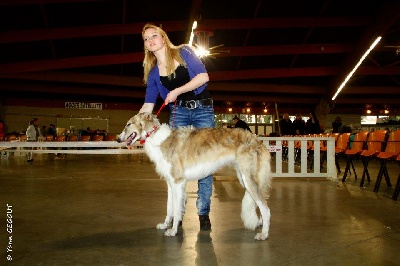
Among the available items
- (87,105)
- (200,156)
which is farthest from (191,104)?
(87,105)

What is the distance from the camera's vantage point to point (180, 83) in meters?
3.83

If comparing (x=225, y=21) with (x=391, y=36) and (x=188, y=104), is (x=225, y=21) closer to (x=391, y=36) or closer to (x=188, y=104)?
(x=391, y=36)

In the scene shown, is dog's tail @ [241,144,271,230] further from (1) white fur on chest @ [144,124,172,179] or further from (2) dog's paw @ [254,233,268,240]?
(1) white fur on chest @ [144,124,172,179]

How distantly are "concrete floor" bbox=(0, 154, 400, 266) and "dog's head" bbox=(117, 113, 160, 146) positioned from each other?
89cm

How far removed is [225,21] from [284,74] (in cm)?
776

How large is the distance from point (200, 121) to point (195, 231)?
110 centimetres

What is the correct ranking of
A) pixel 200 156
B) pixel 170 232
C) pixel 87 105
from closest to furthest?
pixel 170 232
pixel 200 156
pixel 87 105

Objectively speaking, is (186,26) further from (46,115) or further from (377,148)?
(46,115)

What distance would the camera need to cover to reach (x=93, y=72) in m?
24.9

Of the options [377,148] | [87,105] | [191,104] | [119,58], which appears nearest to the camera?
[191,104]

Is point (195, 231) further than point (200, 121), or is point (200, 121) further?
point (200, 121)

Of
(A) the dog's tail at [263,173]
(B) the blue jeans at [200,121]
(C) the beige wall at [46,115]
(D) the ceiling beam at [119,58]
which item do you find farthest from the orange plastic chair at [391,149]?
(C) the beige wall at [46,115]

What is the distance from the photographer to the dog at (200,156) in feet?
11.6

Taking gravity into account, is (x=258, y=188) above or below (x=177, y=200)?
above
